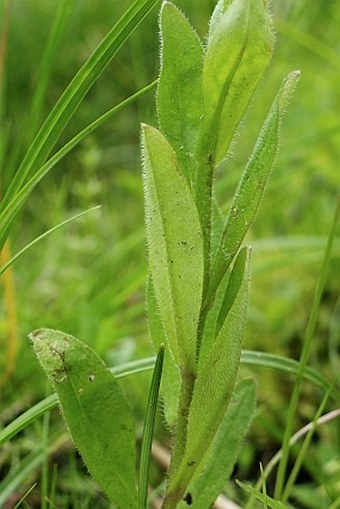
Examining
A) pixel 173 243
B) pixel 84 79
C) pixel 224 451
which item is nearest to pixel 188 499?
pixel 224 451

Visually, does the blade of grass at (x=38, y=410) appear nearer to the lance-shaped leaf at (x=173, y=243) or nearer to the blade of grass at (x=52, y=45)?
the lance-shaped leaf at (x=173, y=243)

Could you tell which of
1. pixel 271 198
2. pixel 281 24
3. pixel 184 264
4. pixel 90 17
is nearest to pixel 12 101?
pixel 90 17

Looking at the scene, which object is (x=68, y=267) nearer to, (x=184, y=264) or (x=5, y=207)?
(x=5, y=207)

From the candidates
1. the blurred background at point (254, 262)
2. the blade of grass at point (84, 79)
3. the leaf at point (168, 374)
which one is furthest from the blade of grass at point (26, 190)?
the blurred background at point (254, 262)

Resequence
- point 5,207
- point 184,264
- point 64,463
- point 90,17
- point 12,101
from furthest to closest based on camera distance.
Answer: point 90,17 < point 12,101 < point 64,463 < point 5,207 < point 184,264

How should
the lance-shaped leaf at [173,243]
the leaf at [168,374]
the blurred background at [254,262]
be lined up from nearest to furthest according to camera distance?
the lance-shaped leaf at [173,243] → the leaf at [168,374] → the blurred background at [254,262]
